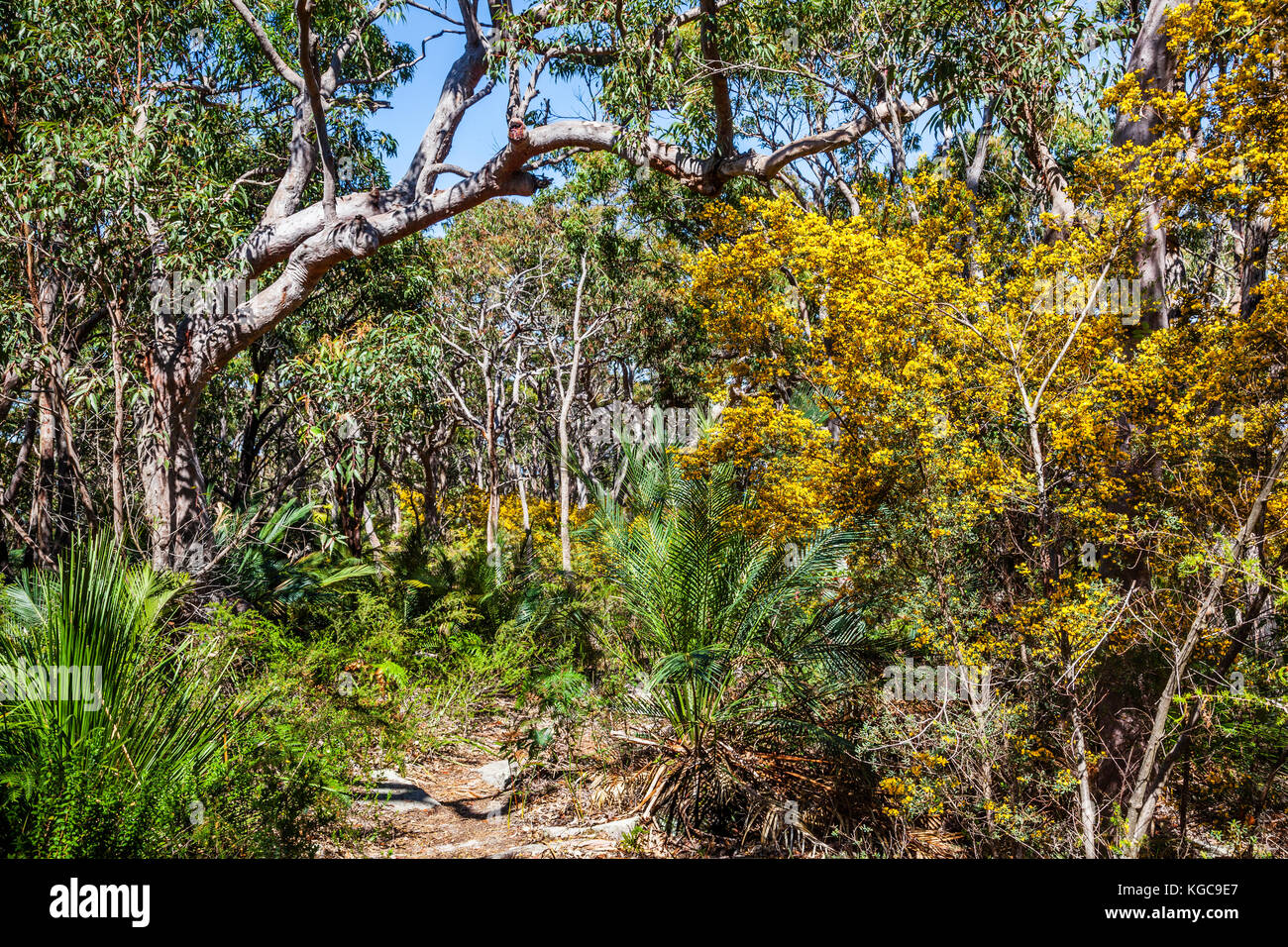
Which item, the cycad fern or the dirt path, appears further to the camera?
the cycad fern

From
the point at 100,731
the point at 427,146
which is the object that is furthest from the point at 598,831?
the point at 427,146

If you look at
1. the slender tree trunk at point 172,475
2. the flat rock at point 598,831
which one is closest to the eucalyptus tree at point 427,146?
the slender tree trunk at point 172,475

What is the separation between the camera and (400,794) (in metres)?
4.93

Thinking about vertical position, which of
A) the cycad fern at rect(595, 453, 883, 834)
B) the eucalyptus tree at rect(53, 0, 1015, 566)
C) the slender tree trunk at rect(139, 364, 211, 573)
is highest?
the eucalyptus tree at rect(53, 0, 1015, 566)

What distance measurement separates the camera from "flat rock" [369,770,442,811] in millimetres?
4691

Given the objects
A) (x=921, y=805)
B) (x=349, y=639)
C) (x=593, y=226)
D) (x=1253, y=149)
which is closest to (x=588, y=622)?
(x=349, y=639)

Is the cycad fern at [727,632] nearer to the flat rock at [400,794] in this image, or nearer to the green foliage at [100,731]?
the flat rock at [400,794]

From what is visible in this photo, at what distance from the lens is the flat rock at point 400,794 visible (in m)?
4.69

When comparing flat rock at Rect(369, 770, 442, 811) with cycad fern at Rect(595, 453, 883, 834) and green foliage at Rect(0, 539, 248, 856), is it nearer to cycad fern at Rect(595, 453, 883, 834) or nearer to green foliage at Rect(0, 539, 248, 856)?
cycad fern at Rect(595, 453, 883, 834)

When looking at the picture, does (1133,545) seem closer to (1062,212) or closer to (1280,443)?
(1280,443)

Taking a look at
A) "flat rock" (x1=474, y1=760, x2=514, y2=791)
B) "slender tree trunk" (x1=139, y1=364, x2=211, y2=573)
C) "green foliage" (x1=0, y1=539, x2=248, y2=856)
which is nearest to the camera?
"green foliage" (x1=0, y1=539, x2=248, y2=856)

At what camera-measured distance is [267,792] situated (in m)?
3.31

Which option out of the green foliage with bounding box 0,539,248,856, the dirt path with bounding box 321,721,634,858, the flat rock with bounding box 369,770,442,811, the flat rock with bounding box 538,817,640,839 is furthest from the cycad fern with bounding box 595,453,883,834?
the green foliage with bounding box 0,539,248,856

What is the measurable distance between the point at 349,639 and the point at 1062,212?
20.3ft
